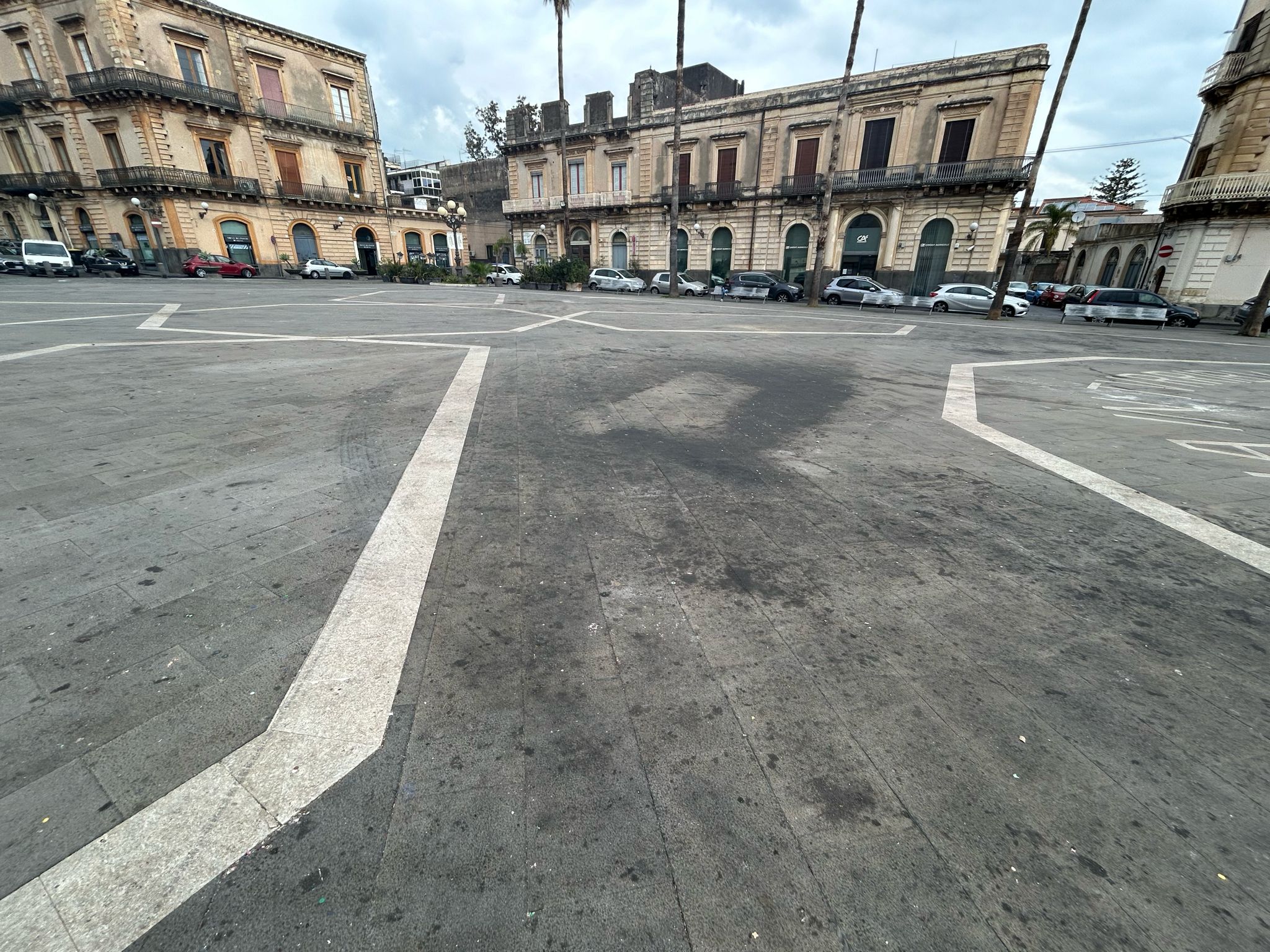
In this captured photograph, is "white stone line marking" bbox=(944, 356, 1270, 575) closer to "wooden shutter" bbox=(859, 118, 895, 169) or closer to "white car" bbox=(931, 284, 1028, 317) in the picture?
"white car" bbox=(931, 284, 1028, 317)

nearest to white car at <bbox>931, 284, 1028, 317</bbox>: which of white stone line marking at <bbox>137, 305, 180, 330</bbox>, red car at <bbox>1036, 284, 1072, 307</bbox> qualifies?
red car at <bbox>1036, 284, 1072, 307</bbox>

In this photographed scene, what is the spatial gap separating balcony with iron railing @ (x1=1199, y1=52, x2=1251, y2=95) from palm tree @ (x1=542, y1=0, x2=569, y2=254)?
2997cm

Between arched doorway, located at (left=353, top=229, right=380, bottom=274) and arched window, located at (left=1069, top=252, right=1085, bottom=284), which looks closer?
arched window, located at (left=1069, top=252, right=1085, bottom=284)

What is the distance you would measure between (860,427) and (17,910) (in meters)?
6.12

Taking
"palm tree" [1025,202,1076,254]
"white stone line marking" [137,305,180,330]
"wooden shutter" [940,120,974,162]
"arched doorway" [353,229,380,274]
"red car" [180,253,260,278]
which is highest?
"wooden shutter" [940,120,974,162]

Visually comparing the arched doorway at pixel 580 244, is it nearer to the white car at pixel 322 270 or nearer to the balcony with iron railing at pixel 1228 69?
the white car at pixel 322 270

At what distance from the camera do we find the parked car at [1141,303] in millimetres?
19875

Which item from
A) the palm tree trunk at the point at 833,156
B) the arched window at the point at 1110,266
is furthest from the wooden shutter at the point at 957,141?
the arched window at the point at 1110,266

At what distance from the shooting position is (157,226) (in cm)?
2934

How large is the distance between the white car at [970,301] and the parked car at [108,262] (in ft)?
135

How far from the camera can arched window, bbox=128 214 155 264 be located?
98.3 feet

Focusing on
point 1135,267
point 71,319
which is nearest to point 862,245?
point 1135,267

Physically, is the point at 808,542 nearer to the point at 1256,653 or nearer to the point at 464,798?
the point at 1256,653

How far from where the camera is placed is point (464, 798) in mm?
1678
